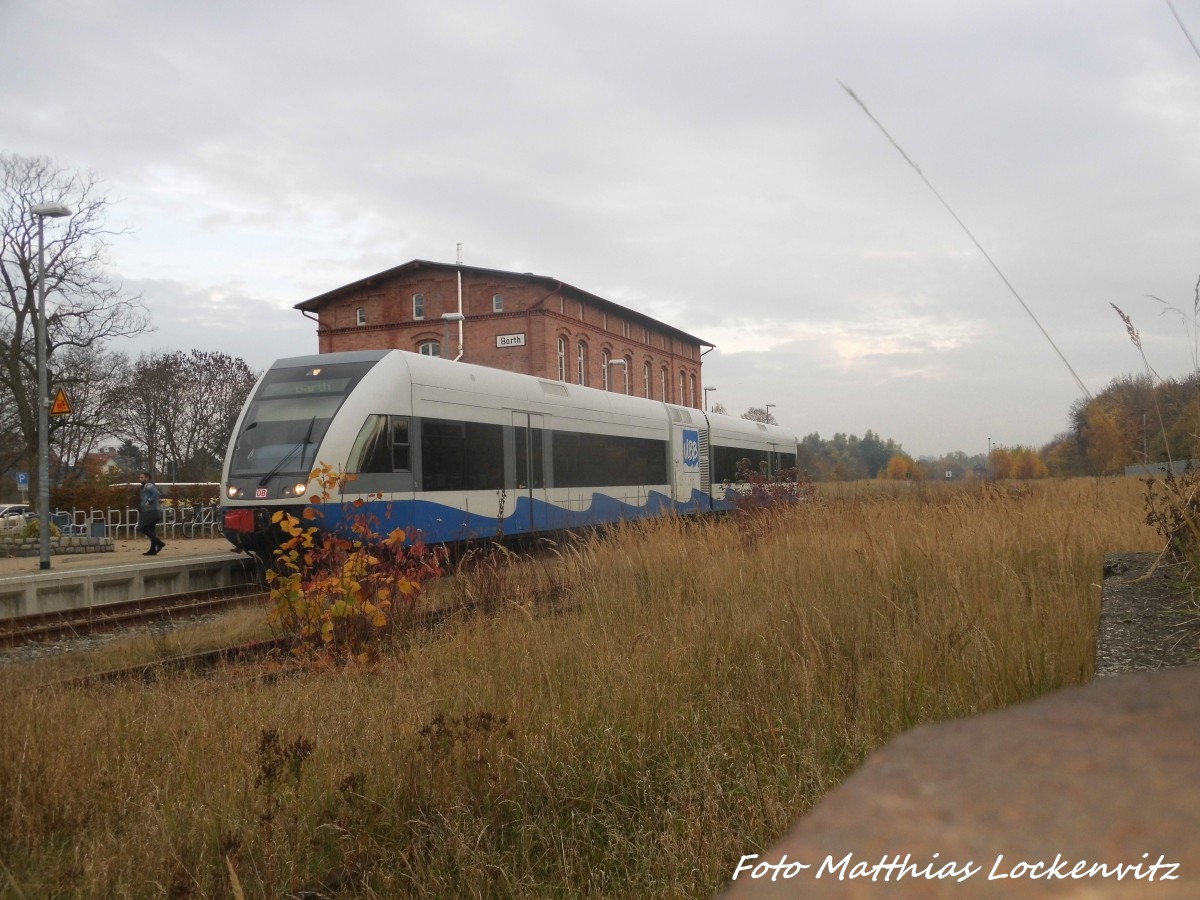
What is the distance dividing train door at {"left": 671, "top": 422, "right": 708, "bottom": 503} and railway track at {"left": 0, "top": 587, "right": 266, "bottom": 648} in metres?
11.2

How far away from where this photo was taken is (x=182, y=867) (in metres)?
3.13

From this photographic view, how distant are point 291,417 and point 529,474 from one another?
444 centimetres

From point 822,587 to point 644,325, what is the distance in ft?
170

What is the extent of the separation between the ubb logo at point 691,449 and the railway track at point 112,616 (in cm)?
1195

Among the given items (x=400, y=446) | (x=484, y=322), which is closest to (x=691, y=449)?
(x=400, y=446)

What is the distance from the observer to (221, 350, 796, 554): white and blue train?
43.6 feet

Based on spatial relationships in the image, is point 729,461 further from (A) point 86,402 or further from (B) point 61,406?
(A) point 86,402

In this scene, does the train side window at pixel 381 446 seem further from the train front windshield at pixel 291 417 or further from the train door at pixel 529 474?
the train door at pixel 529 474

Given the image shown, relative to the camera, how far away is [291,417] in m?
13.7

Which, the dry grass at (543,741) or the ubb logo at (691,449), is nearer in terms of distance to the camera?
the dry grass at (543,741)

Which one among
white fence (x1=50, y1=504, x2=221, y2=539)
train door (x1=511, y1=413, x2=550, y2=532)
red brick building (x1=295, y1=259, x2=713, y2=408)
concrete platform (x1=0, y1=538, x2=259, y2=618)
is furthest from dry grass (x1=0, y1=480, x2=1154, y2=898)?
red brick building (x1=295, y1=259, x2=713, y2=408)

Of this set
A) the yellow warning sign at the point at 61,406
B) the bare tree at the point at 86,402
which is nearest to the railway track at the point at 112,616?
the yellow warning sign at the point at 61,406

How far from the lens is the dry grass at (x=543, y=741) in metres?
3.38

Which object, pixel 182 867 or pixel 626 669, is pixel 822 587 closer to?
pixel 626 669
